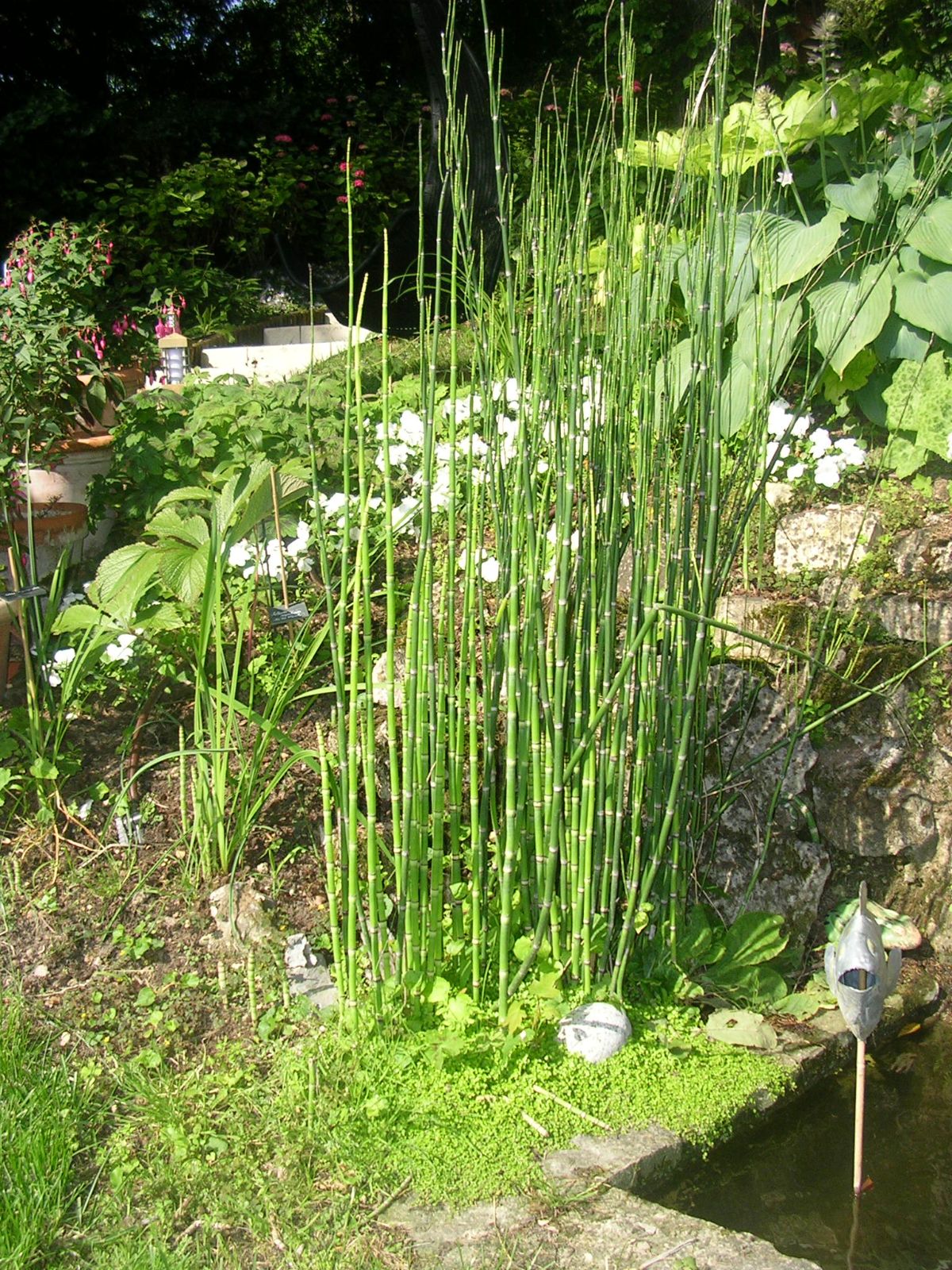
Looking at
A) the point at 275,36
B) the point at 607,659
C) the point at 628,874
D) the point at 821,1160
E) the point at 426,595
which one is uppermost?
the point at 275,36

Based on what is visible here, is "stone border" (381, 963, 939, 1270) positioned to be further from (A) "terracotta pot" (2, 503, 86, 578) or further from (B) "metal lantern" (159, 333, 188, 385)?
(B) "metal lantern" (159, 333, 188, 385)

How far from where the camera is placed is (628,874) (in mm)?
1805

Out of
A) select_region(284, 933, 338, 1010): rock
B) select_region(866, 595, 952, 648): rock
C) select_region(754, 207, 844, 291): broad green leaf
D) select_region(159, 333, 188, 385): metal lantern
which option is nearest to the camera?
select_region(284, 933, 338, 1010): rock

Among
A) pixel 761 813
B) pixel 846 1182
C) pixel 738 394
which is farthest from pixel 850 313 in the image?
pixel 846 1182

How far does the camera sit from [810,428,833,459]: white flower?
2.74 meters

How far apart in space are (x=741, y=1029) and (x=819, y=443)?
149 cm

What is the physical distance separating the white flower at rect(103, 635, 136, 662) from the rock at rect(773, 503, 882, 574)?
56.1 inches

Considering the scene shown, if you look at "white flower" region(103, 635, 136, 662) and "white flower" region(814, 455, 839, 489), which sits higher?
"white flower" region(814, 455, 839, 489)

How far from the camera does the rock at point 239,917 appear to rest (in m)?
1.83

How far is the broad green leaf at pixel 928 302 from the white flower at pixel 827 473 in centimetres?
35

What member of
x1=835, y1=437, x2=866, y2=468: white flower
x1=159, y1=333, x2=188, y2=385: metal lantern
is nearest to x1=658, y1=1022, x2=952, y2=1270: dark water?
x1=835, y1=437, x2=866, y2=468: white flower

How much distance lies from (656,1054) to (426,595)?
753 mm

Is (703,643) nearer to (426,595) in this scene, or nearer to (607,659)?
(607,659)

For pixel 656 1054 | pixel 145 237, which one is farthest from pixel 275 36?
pixel 656 1054
